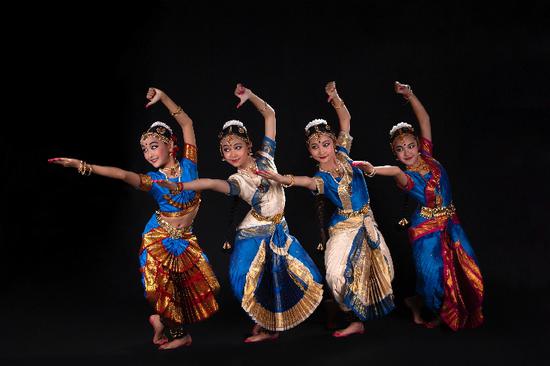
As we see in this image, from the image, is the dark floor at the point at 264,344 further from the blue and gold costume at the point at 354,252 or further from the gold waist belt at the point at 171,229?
the gold waist belt at the point at 171,229

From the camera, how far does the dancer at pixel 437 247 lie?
4.83m

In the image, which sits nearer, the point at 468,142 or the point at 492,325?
the point at 492,325

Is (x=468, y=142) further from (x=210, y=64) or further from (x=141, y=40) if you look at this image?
(x=141, y=40)

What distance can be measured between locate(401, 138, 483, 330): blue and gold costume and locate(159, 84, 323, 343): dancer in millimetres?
742

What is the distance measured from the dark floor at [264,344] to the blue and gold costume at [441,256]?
15cm

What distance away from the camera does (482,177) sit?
248 inches

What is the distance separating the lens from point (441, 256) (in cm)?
485

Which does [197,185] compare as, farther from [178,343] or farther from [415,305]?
[415,305]

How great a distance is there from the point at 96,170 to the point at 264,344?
1562mm

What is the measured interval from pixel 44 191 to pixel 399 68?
317 cm

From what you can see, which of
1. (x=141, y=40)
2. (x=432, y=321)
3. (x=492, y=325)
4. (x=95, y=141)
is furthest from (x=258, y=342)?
(x=141, y=40)

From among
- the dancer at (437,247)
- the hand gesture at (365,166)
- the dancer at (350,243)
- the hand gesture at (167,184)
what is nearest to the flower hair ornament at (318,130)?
the dancer at (350,243)

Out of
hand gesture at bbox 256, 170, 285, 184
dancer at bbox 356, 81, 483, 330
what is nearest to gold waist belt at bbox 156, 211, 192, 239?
hand gesture at bbox 256, 170, 285, 184

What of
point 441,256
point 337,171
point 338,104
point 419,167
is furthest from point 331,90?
point 441,256
